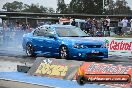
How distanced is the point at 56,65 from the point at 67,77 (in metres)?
0.50

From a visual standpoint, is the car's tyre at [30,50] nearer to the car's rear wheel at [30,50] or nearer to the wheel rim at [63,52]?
the car's rear wheel at [30,50]

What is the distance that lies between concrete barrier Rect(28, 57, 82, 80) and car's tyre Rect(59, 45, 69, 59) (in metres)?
6.42

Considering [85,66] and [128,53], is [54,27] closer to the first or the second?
[128,53]

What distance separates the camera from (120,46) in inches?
766

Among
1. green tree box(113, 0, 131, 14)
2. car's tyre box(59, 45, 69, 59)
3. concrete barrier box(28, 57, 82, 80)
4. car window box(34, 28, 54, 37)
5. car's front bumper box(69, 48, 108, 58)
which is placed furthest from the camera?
green tree box(113, 0, 131, 14)

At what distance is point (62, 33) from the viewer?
1659 cm

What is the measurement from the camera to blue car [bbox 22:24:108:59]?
15.5 m

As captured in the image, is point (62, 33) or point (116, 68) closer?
point (116, 68)

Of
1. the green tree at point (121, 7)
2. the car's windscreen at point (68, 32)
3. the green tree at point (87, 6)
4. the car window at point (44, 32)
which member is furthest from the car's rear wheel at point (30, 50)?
the green tree at point (121, 7)

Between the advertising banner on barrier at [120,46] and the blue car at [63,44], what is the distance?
9.31 ft

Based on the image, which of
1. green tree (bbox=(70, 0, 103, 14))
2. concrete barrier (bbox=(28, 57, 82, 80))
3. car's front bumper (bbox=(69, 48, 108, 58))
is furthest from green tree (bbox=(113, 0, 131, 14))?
concrete barrier (bbox=(28, 57, 82, 80))

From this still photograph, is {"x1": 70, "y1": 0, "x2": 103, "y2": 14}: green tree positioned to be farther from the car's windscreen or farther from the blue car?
the car's windscreen

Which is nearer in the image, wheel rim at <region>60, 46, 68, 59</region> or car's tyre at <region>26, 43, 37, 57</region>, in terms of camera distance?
wheel rim at <region>60, 46, 68, 59</region>

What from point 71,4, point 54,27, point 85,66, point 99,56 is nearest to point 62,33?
point 54,27
